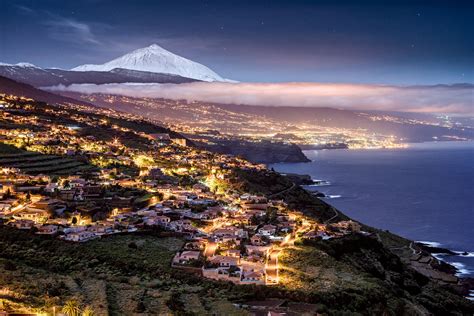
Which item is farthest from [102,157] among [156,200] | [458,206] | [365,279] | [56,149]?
[458,206]

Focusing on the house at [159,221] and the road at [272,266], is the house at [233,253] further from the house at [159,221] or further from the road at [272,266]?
the house at [159,221]

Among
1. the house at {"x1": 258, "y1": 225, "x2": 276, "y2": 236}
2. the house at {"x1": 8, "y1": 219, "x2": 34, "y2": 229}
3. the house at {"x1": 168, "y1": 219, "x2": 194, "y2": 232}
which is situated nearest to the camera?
the house at {"x1": 8, "y1": 219, "x2": 34, "y2": 229}

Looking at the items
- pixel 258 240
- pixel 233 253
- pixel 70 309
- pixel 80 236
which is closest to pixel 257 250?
pixel 233 253

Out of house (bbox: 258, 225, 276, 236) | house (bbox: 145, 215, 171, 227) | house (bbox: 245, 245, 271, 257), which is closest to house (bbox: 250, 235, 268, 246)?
house (bbox: 245, 245, 271, 257)

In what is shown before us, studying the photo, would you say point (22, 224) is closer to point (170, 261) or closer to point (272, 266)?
point (170, 261)

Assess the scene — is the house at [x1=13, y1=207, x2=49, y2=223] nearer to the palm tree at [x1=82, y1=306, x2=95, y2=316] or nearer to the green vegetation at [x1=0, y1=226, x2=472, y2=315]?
the green vegetation at [x1=0, y1=226, x2=472, y2=315]

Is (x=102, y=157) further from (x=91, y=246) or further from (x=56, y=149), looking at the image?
(x=91, y=246)

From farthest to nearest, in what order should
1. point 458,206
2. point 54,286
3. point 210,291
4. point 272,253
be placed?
point 458,206 → point 272,253 → point 210,291 → point 54,286

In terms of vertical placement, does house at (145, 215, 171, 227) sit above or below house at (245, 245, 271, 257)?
above
